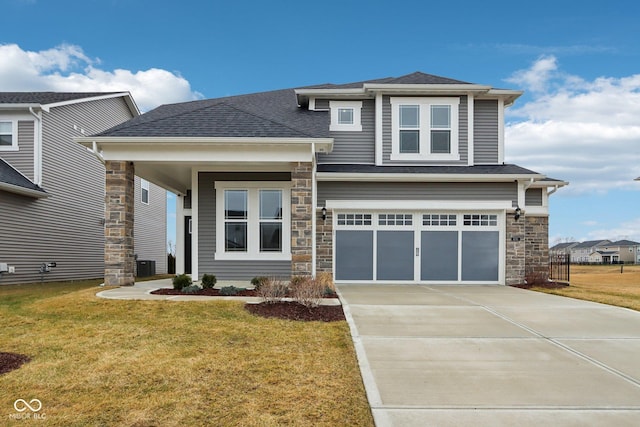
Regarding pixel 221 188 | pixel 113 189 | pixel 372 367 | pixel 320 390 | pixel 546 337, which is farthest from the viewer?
pixel 221 188

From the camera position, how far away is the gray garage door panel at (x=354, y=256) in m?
14.0

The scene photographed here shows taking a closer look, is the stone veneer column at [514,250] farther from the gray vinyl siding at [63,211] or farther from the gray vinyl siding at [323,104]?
the gray vinyl siding at [63,211]

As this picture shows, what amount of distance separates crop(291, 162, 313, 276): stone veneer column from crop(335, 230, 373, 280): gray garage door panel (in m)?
2.82

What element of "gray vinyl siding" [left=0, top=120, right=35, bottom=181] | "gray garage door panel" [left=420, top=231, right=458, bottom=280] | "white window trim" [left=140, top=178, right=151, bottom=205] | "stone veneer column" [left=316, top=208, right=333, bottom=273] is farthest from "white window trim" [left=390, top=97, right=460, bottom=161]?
"white window trim" [left=140, top=178, right=151, bottom=205]

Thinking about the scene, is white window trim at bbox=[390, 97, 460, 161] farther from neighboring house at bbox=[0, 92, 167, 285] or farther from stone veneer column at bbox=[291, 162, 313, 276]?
neighboring house at bbox=[0, 92, 167, 285]

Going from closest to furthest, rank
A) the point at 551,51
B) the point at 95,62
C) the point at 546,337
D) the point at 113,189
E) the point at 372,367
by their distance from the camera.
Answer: the point at 372,367 < the point at 546,337 < the point at 113,189 < the point at 551,51 < the point at 95,62

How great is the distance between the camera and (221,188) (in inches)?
539

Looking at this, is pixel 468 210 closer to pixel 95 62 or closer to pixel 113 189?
pixel 113 189

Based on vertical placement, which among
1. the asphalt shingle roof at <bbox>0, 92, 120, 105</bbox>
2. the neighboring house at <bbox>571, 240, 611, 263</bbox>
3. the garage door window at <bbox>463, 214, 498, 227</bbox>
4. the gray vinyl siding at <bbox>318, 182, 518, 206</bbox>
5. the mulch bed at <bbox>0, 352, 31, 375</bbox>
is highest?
the asphalt shingle roof at <bbox>0, 92, 120, 105</bbox>

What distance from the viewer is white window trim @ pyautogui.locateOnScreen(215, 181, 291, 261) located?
44.5 ft

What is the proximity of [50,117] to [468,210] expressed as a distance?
14832 mm

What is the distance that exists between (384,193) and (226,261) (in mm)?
5198

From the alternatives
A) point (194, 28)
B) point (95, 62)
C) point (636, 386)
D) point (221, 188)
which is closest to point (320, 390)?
point (636, 386)

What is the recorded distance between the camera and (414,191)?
45.9 ft
